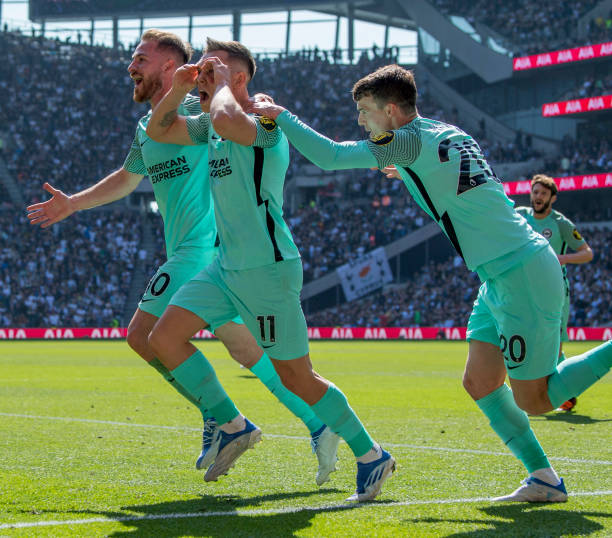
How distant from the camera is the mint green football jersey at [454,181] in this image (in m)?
4.89

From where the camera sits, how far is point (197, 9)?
52562 mm

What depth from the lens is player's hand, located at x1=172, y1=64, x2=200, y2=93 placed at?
5.59 m

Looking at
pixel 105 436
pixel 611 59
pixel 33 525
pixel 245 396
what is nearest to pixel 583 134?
pixel 611 59

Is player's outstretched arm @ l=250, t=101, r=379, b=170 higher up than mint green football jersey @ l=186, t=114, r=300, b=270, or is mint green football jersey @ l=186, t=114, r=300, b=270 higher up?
player's outstretched arm @ l=250, t=101, r=379, b=170

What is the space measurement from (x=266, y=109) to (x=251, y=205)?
57 cm

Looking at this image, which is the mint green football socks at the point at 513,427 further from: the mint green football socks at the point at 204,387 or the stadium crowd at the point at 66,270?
the stadium crowd at the point at 66,270

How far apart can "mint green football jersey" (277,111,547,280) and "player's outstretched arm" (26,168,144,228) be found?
214 centimetres

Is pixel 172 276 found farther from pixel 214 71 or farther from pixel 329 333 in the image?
pixel 329 333

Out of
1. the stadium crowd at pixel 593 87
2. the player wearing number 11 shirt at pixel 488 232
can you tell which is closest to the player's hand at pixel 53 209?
the player wearing number 11 shirt at pixel 488 232

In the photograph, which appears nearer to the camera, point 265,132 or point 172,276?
point 265,132

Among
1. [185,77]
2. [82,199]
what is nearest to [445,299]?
[82,199]

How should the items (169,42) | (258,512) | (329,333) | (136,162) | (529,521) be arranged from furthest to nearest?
(329,333)
(136,162)
(169,42)
(258,512)
(529,521)

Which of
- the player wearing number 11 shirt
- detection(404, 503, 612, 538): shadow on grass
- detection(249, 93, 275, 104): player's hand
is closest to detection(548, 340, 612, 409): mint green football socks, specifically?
the player wearing number 11 shirt

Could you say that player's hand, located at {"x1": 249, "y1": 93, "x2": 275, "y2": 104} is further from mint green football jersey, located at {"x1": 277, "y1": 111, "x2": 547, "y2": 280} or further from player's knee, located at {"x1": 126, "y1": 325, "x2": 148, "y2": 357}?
player's knee, located at {"x1": 126, "y1": 325, "x2": 148, "y2": 357}
